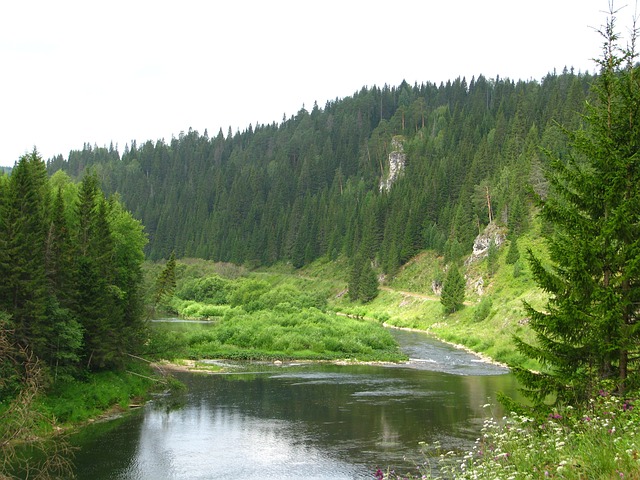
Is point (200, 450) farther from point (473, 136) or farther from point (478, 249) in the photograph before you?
point (473, 136)

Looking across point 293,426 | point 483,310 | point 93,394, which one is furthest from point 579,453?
point 483,310

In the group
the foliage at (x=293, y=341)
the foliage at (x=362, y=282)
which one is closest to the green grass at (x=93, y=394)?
the foliage at (x=293, y=341)

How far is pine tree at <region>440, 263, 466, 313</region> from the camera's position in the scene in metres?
80.9

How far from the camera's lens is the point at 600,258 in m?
15.3

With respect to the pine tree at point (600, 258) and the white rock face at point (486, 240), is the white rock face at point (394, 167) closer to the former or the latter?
the white rock face at point (486, 240)

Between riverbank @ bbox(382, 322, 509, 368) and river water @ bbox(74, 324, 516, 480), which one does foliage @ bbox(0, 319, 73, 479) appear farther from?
riverbank @ bbox(382, 322, 509, 368)

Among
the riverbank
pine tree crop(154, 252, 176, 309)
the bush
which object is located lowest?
the riverbank

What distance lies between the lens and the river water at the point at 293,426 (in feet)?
88.3

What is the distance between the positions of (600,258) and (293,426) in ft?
76.4

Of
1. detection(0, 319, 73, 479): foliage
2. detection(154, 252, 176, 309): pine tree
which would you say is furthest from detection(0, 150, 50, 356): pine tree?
detection(154, 252, 176, 309): pine tree

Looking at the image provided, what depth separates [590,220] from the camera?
15.7 m

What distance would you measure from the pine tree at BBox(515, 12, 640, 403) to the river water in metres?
5.79

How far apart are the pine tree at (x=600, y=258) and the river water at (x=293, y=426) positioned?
A: 228 inches

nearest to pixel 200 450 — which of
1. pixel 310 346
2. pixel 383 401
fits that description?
pixel 383 401
